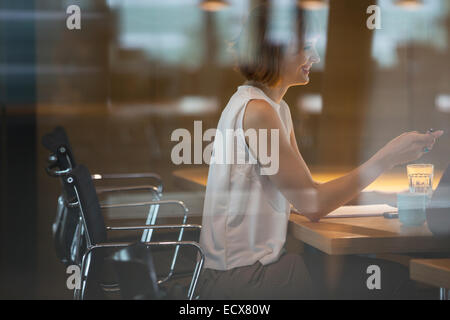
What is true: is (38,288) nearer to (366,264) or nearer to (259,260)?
(259,260)

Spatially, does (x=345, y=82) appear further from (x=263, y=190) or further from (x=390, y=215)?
(x=263, y=190)

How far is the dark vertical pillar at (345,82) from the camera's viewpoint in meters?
2.71

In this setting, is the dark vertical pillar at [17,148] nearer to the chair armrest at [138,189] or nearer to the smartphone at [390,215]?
the chair armrest at [138,189]

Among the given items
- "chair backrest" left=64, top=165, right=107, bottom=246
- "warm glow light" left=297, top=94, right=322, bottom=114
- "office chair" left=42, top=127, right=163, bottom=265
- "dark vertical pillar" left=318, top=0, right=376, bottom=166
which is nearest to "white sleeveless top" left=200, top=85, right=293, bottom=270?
"chair backrest" left=64, top=165, right=107, bottom=246

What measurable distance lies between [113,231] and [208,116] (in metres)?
0.72

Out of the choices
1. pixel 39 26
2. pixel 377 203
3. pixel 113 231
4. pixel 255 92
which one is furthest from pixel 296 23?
pixel 39 26

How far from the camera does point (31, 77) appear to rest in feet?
7.86

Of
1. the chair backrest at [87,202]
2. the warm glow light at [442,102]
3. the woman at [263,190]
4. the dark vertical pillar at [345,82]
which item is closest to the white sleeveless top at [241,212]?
the woman at [263,190]

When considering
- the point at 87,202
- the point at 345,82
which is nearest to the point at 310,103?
the point at 345,82

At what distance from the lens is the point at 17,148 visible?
2.55 metres

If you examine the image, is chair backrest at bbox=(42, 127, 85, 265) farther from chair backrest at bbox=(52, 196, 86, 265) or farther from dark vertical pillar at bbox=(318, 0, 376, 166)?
dark vertical pillar at bbox=(318, 0, 376, 166)

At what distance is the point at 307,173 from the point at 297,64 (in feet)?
1.06

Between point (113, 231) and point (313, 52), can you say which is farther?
point (113, 231)

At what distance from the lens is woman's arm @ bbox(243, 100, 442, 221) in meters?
1.41
